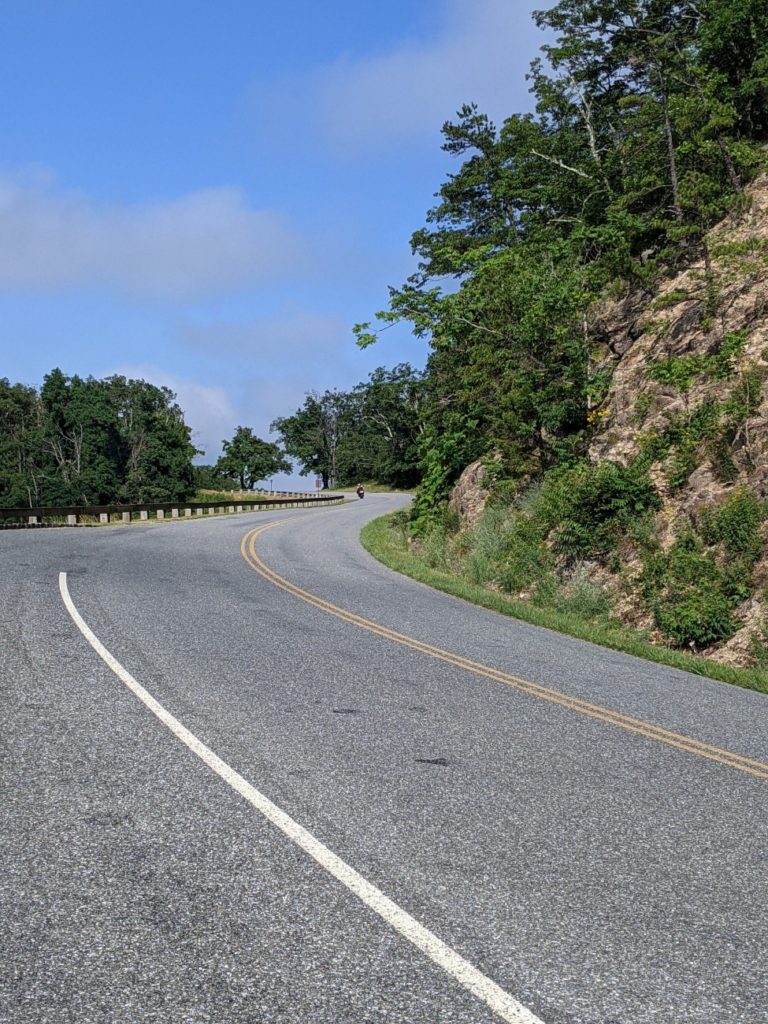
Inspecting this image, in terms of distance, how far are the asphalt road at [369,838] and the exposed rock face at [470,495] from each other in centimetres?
1427

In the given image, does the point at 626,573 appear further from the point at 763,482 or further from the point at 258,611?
the point at 258,611

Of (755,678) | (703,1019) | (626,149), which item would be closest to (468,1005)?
(703,1019)

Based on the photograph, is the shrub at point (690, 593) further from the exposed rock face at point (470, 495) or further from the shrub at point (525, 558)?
the exposed rock face at point (470, 495)

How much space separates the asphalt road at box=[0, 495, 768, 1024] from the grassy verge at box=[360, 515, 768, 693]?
106 cm

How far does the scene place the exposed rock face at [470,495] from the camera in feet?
78.7

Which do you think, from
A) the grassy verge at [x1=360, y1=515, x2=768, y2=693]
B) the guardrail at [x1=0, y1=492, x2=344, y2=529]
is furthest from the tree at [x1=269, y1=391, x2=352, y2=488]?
the grassy verge at [x1=360, y1=515, x2=768, y2=693]

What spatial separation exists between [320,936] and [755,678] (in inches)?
342

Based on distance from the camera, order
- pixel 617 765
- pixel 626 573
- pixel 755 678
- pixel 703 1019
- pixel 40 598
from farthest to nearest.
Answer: pixel 626 573
pixel 40 598
pixel 755 678
pixel 617 765
pixel 703 1019

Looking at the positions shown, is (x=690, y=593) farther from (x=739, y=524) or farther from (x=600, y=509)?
(x=600, y=509)

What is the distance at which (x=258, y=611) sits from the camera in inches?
490

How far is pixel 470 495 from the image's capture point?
24906mm

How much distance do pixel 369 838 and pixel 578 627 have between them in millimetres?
9327

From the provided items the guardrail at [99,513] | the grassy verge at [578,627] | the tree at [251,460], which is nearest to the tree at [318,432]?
the tree at [251,460]

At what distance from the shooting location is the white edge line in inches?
124
